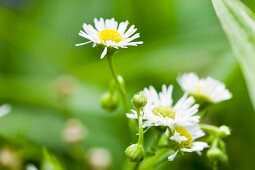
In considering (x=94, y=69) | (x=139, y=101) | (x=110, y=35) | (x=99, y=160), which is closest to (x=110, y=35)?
→ (x=110, y=35)

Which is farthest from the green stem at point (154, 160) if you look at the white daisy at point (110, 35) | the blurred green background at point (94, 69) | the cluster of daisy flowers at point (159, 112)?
the blurred green background at point (94, 69)

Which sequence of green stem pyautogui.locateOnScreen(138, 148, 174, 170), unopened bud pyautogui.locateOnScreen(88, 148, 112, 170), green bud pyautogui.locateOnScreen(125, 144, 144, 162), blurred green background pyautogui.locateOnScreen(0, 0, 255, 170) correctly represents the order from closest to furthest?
green bud pyautogui.locateOnScreen(125, 144, 144, 162) < green stem pyautogui.locateOnScreen(138, 148, 174, 170) < unopened bud pyautogui.locateOnScreen(88, 148, 112, 170) < blurred green background pyautogui.locateOnScreen(0, 0, 255, 170)

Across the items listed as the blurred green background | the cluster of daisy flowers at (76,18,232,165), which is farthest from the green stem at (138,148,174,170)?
the blurred green background

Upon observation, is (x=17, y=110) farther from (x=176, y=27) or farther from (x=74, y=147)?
(x=176, y=27)

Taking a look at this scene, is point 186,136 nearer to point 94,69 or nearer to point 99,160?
point 99,160

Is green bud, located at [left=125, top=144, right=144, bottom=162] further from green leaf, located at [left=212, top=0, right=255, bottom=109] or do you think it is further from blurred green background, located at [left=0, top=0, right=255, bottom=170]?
blurred green background, located at [left=0, top=0, right=255, bottom=170]

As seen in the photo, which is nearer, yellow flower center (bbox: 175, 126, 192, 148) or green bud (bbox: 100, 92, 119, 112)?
yellow flower center (bbox: 175, 126, 192, 148)

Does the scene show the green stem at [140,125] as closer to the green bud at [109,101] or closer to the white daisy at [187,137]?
the white daisy at [187,137]
